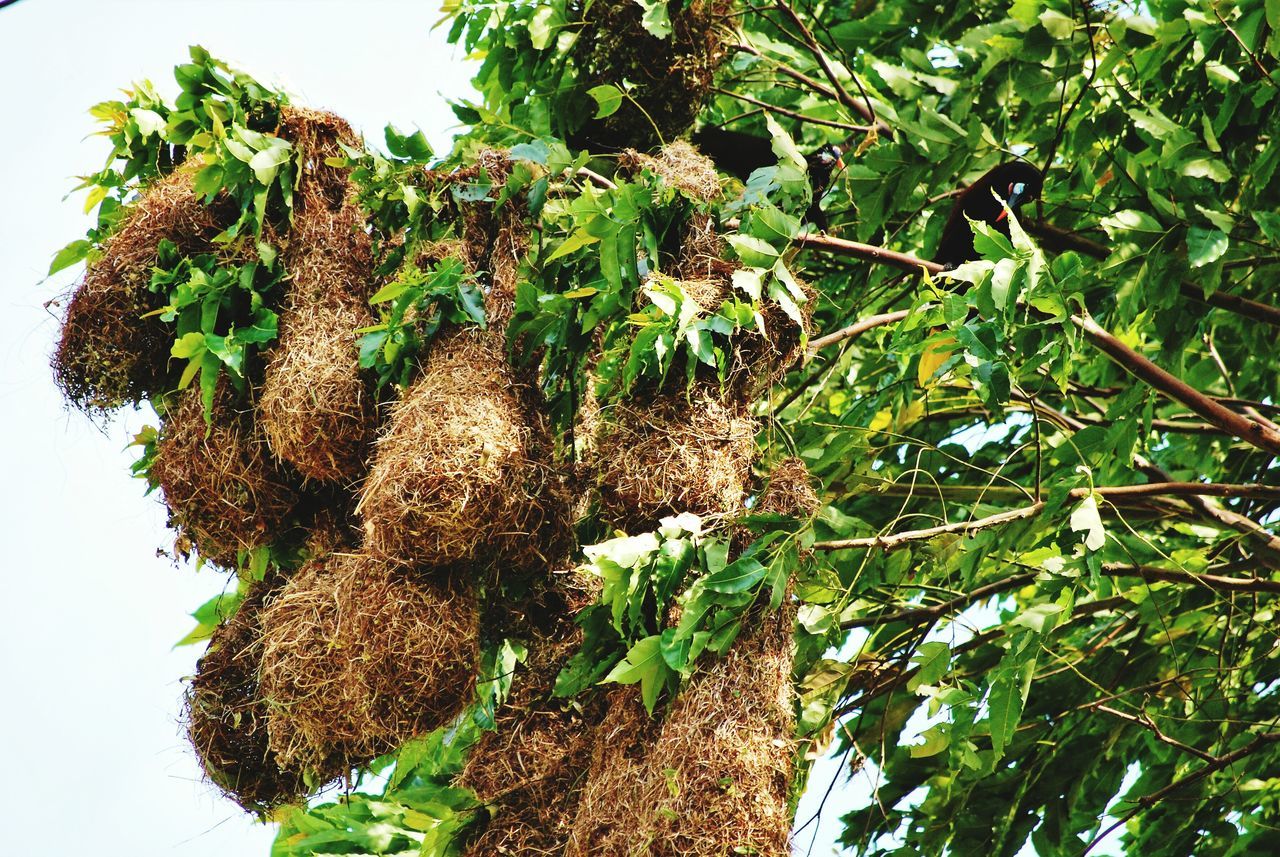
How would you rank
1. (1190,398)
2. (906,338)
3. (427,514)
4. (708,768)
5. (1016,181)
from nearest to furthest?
(708,768) → (427,514) → (906,338) → (1190,398) → (1016,181)

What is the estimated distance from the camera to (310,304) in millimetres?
3430

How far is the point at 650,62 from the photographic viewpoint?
3.93 meters

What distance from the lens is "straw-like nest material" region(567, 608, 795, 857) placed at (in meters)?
2.74

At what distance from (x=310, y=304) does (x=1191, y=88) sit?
2.48 m

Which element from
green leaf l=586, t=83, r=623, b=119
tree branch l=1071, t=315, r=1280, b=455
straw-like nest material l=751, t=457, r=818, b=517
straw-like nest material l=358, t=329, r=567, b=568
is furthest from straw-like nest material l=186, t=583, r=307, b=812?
tree branch l=1071, t=315, r=1280, b=455

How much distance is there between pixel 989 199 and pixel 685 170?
3.36ft

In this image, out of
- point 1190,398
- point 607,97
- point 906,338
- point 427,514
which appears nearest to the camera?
point 427,514

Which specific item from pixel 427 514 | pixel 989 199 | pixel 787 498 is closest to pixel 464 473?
pixel 427 514

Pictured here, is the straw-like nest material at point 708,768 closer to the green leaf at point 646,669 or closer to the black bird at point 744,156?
the green leaf at point 646,669

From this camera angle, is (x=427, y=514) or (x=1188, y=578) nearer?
(x=427, y=514)

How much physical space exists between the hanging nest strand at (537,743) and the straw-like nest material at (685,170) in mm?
947

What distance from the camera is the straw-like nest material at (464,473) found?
3.01 metres

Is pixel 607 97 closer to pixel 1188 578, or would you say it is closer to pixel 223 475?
pixel 223 475

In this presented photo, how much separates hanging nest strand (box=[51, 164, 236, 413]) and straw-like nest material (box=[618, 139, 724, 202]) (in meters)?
1.09
